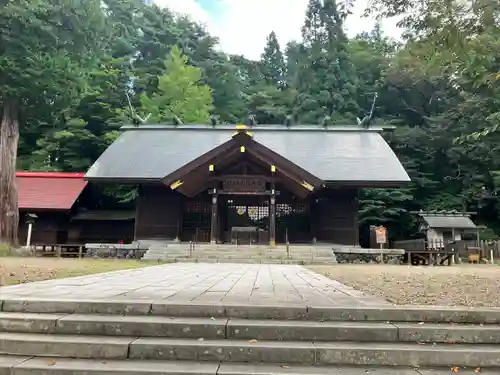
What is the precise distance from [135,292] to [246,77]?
39.8 meters

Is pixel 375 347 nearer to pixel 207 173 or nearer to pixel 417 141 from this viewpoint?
pixel 207 173

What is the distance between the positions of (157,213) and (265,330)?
1454 cm

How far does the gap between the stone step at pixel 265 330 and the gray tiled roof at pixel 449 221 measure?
665 inches

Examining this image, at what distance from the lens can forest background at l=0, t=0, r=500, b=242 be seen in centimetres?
568

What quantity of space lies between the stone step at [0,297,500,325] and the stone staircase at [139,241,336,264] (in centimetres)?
881

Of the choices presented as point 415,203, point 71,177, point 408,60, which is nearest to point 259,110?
point 415,203

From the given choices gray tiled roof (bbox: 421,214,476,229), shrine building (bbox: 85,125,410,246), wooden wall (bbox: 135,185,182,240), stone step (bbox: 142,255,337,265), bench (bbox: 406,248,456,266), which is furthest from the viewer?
gray tiled roof (bbox: 421,214,476,229)

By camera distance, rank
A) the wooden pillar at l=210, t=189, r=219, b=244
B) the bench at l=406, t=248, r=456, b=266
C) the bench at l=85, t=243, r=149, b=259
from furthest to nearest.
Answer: the bench at l=85, t=243, r=149, b=259 → the wooden pillar at l=210, t=189, r=219, b=244 → the bench at l=406, t=248, r=456, b=266

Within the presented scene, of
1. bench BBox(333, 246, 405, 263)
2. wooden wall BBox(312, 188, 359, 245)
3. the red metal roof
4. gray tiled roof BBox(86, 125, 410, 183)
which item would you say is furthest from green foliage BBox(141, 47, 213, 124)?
bench BBox(333, 246, 405, 263)

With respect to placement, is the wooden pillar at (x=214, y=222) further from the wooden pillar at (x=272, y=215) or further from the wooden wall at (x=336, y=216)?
the wooden wall at (x=336, y=216)

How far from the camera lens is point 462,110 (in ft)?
78.2

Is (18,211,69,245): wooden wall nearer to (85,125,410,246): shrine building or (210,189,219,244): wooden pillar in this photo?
(85,125,410,246): shrine building

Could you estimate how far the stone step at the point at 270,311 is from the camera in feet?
10.9

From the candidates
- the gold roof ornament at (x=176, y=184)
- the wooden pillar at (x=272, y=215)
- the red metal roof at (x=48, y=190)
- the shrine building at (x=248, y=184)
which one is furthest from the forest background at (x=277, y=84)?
the gold roof ornament at (x=176, y=184)
